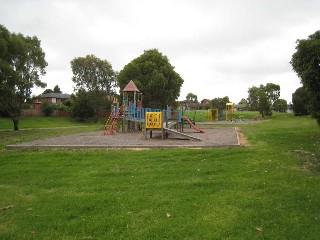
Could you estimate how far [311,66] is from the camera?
14.5 m

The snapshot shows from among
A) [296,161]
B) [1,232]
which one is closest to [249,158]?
[296,161]

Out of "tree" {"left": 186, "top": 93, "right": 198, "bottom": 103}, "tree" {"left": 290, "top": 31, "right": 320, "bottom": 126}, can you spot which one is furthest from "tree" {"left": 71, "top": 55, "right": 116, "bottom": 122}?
"tree" {"left": 186, "top": 93, "right": 198, "bottom": 103}

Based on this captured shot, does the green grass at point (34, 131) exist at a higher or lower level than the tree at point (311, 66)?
lower

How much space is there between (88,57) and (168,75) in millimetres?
18461

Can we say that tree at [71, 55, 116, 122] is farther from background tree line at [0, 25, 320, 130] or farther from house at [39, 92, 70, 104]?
house at [39, 92, 70, 104]

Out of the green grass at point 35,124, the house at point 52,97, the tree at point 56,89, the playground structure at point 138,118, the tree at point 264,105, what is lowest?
the green grass at point 35,124

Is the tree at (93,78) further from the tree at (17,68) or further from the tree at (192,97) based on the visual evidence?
the tree at (192,97)

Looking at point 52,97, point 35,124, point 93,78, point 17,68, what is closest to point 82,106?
point 93,78

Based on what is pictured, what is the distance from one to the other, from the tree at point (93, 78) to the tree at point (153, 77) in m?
12.4

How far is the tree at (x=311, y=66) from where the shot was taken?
14.5 m

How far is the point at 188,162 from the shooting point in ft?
34.7

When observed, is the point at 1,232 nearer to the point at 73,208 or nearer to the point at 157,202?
the point at 73,208

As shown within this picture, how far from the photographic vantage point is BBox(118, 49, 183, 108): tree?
1740 inches

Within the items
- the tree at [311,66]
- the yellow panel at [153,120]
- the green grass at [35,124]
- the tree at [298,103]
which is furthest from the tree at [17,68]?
the tree at [298,103]
